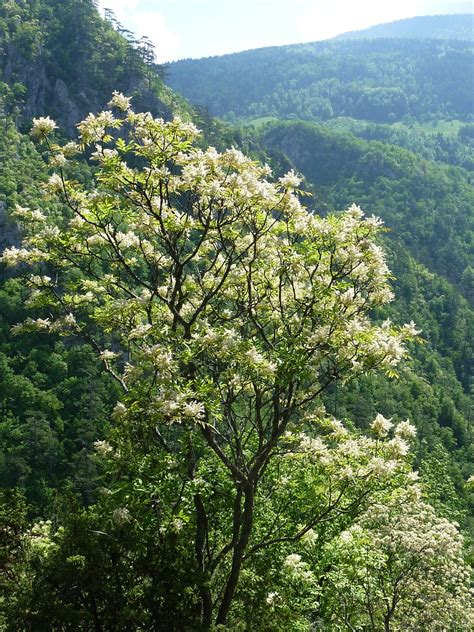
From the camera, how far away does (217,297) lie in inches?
437

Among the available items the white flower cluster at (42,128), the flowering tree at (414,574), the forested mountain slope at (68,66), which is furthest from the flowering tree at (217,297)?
the forested mountain slope at (68,66)

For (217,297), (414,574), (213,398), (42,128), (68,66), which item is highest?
(68,66)

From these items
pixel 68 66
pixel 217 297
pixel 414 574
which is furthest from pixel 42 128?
pixel 68 66

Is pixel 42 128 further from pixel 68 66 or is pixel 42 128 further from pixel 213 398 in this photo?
pixel 68 66

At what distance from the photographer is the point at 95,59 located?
527ft

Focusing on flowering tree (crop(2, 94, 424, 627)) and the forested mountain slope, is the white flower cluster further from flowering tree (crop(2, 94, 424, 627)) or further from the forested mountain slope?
the forested mountain slope

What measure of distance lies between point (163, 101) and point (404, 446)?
157m

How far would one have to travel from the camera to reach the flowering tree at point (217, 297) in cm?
851

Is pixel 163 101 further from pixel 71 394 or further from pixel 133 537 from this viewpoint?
pixel 133 537

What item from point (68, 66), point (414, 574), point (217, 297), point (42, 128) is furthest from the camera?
point (68, 66)

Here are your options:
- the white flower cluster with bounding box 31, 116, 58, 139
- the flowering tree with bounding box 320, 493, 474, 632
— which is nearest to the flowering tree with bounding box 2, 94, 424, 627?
the white flower cluster with bounding box 31, 116, 58, 139

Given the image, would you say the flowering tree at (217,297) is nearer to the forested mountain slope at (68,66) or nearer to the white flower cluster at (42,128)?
the white flower cluster at (42,128)

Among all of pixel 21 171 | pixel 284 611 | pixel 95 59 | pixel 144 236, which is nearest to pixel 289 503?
pixel 284 611

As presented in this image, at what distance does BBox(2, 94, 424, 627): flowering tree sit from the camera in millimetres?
8508
